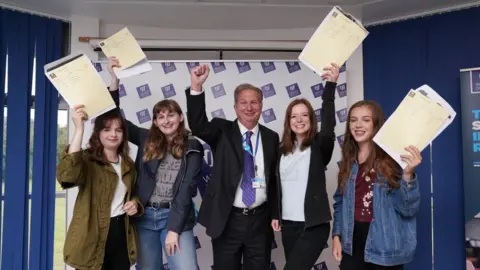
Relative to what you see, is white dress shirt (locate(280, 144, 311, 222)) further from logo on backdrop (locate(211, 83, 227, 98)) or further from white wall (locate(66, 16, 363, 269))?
white wall (locate(66, 16, 363, 269))

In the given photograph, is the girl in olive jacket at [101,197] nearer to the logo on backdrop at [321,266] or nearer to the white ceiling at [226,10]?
the white ceiling at [226,10]

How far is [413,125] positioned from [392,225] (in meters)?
0.48

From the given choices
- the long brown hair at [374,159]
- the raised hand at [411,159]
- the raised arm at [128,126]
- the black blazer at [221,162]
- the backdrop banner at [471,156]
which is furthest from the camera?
the backdrop banner at [471,156]

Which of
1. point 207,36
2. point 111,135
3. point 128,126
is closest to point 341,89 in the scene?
point 207,36

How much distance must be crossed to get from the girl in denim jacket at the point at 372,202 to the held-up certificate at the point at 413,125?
49 mm

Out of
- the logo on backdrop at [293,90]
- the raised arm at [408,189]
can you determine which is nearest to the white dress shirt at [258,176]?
the raised arm at [408,189]

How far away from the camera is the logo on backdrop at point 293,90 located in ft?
10.4

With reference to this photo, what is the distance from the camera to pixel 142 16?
3281mm

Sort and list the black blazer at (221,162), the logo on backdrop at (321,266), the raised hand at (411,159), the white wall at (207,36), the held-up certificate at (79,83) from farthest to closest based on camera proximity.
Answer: the white wall at (207,36), the logo on backdrop at (321,266), the black blazer at (221,162), the held-up certificate at (79,83), the raised hand at (411,159)

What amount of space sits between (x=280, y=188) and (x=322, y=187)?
22 centimetres

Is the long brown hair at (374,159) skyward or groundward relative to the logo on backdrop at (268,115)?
groundward

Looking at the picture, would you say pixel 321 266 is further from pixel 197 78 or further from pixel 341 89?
pixel 197 78

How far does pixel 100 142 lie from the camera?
2.06 metres

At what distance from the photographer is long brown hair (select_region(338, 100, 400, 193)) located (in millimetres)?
1816
